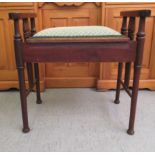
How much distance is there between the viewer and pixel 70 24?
1410 millimetres

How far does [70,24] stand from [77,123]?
0.72 m

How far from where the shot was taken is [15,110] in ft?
3.95

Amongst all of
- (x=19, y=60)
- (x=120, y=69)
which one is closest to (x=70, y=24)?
(x=120, y=69)

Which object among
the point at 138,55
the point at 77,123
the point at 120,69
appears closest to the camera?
the point at 138,55

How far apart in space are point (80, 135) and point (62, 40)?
46 centimetres

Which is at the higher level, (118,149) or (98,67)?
(98,67)

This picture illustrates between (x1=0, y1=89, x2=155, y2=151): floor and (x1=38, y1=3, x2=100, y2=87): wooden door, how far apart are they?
0.10 metres

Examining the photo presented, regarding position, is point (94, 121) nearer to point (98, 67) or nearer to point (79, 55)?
point (79, 55)

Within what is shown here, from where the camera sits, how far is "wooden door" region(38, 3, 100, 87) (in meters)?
1.38

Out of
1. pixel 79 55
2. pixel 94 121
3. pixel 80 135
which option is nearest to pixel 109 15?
pixel 79 55

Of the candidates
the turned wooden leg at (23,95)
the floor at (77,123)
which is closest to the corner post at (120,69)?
the floor at (77,123)

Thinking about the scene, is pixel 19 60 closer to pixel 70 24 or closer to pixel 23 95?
pixel 23 95

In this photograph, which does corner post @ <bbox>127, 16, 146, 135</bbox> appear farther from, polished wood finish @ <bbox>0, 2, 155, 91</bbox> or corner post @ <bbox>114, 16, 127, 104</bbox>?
polished wood finish @ <bbox>0, 2, 155, 91</bbox>

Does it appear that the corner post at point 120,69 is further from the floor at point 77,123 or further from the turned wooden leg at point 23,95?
the turned wooden leg at point 23,95
